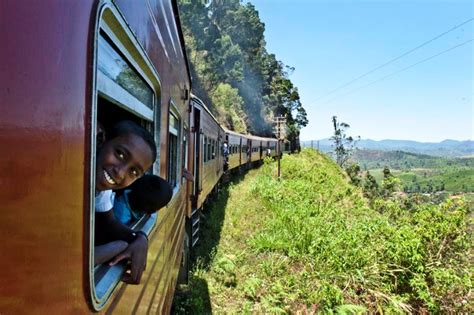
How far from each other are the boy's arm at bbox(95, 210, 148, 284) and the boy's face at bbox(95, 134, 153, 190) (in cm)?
21

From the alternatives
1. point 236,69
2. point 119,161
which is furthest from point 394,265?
point 236,69

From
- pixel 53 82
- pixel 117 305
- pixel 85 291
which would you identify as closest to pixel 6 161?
pixel 53 82

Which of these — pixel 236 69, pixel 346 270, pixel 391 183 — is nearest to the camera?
pixel 346 270

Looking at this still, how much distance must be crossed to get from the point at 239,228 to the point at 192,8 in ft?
86.9

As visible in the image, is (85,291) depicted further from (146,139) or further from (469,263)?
(469,263)

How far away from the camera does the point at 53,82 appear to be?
870 mm

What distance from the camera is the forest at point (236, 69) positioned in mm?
34812

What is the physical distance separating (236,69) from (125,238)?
45520 mm

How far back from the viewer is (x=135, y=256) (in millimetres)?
1637

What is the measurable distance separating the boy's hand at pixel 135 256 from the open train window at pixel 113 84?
0.16 ft

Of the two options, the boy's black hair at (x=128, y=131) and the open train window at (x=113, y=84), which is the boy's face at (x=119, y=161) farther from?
the open train window at (x=113, y=84)

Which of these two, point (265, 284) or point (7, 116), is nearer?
point (7, 116)

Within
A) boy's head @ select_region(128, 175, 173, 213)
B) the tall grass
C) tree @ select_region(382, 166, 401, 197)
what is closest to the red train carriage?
boy's head @ select_region(128, 175, 173, 213)

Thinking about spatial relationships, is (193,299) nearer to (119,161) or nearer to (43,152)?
(119,161)
